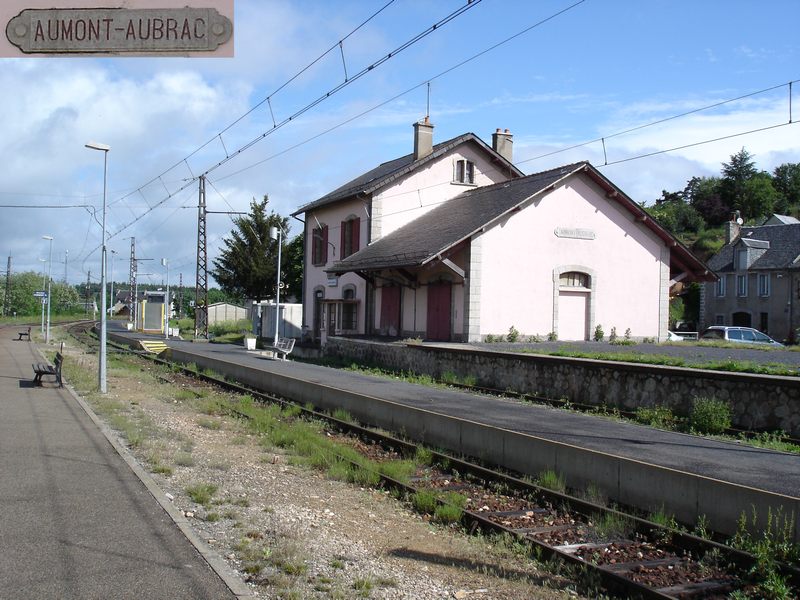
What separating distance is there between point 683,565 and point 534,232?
810 inches

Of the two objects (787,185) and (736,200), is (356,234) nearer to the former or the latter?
(736,200)

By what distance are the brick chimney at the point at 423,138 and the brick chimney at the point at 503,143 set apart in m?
3.38

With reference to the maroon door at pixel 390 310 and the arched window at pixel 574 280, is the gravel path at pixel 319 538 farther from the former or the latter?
the maroon door at pixel 390 310

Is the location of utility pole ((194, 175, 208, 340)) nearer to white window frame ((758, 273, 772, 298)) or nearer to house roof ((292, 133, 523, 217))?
house roof ((292, 133, 523, 217))

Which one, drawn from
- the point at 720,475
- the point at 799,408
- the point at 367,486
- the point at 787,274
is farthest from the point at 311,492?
the point at 787,274

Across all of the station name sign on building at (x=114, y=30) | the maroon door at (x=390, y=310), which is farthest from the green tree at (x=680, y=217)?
the station name sign on building at (x=114, y=30)

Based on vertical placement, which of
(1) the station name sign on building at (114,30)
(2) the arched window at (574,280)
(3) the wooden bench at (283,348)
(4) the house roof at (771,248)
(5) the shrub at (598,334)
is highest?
(4) the house roof at (771,248)

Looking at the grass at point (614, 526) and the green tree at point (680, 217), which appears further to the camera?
the green tree at point (680, 217)

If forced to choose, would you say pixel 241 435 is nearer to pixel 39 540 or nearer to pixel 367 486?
pixel 367 486

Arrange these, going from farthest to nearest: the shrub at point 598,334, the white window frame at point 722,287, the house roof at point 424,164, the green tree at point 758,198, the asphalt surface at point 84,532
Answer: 1. the green tree at point 758,198
2. the white window frame at point 722,287
3. the house roof at point 424,164
4. the shrub at point 598,334
5. the asphalt surface at point 84,532

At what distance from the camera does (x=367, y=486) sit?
9.84 metres

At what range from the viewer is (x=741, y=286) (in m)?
52.2

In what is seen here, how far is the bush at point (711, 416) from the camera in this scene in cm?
1269

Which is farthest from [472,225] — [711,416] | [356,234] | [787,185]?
[787,185]
